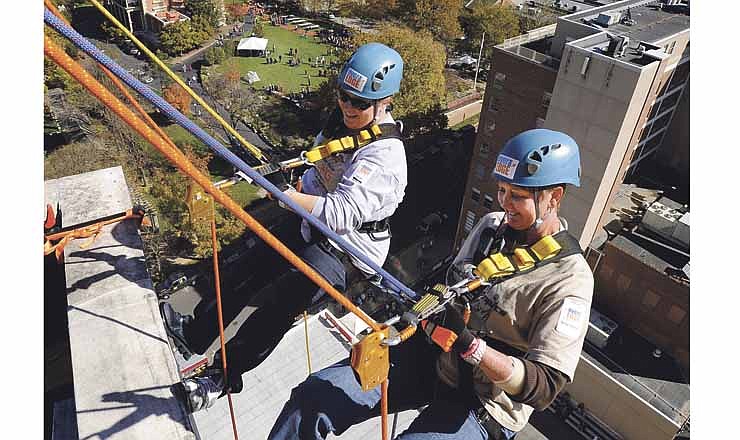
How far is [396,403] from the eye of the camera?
14.9 feet

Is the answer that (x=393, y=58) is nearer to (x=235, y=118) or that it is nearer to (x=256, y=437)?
(x=256, y=437)

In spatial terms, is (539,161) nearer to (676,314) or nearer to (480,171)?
(676,314)

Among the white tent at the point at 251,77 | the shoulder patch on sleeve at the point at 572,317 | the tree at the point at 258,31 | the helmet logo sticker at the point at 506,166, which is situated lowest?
the white tent at the point at 251,77

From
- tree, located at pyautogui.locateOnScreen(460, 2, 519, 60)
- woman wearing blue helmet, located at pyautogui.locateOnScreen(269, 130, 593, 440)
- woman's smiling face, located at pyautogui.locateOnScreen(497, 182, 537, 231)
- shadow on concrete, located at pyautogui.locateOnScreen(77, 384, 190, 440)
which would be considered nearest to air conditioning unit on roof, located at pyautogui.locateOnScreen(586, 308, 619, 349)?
woman wearing blue helmet, located at pyautogui.locateOnScreen(269, 130, 593, 440)

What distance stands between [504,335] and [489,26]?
37.7m

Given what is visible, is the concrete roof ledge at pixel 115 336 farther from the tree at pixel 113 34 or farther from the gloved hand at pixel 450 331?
the tree at pixel 113 34

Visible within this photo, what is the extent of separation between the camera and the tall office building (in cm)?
1398

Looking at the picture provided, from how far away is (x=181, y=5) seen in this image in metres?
40.4

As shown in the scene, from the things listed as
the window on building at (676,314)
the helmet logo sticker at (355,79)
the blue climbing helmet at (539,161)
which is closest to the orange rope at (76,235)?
the helmet logo sticker at (355,79)

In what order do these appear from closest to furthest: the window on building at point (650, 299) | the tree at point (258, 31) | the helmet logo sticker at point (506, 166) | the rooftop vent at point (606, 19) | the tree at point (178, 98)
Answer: the helmet logo sticker at point (506, 166) → the window on building at point (650, 299) → the rooftop vent at point (606, 19) → the tree at point (178, 98) → the tree at point (258, 31)

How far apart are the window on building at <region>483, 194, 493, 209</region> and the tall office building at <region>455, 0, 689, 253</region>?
0.04 m

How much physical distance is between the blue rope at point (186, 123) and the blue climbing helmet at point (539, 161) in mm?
1299

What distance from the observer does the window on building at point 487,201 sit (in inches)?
783

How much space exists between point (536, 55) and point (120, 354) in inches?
623
